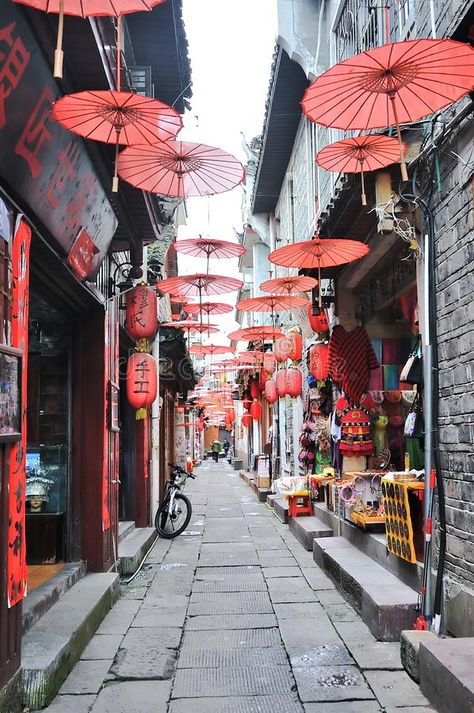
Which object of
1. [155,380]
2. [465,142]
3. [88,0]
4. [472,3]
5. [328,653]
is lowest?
[328,653]

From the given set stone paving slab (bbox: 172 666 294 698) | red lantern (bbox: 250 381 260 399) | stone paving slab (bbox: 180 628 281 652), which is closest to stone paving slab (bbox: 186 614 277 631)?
stone paving slab (bbox: 180 628 281 652)

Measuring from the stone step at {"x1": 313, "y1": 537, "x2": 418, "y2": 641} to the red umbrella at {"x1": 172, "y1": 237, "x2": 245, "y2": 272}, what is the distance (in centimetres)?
483

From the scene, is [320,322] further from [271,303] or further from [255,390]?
[255,390]

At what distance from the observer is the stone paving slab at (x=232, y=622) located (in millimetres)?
6598

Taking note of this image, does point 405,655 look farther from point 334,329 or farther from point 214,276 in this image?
point 214,276

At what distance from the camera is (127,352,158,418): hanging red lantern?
9.84m

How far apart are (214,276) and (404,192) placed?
4.71 m

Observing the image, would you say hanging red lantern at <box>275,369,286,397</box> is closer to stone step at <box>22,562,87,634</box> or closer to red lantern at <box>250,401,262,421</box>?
stone step at <box>22,562,87,634</box>

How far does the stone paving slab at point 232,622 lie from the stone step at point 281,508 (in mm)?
6751

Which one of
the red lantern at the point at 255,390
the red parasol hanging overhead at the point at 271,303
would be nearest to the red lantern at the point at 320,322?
the red parasol hanging overhead at the point at 271,303

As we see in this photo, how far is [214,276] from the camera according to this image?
429 inches

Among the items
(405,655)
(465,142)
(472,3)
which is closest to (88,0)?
(472,3)

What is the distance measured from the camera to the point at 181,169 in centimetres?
694

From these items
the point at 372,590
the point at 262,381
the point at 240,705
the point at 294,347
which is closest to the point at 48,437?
the point at 372,590
